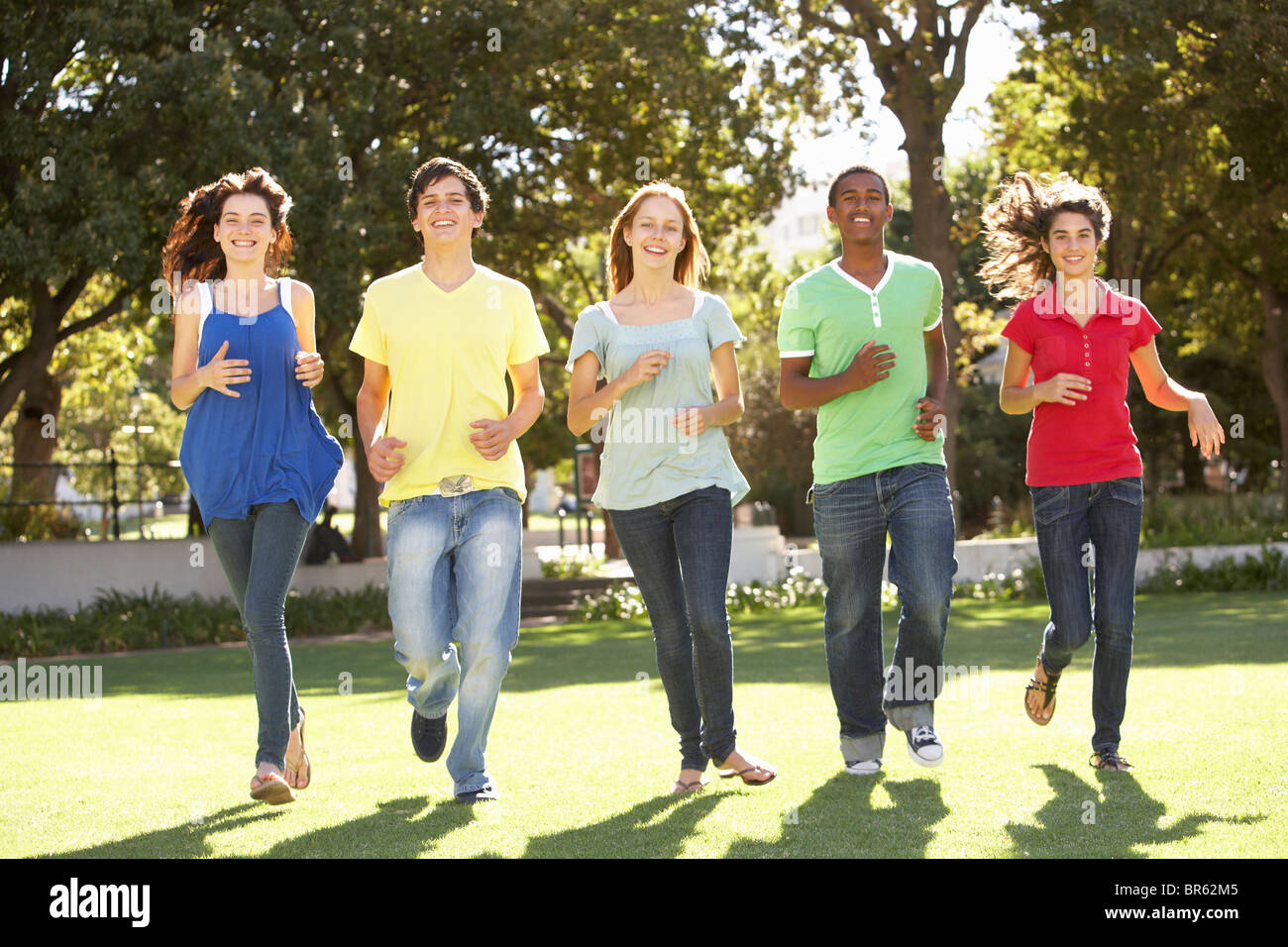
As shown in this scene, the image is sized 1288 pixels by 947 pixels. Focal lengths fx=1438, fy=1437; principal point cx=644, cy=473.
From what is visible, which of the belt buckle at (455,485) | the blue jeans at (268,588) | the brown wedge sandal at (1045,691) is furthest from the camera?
the brown wedge sandal at (1045,691)

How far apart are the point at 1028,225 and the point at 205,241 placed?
3.44 meters

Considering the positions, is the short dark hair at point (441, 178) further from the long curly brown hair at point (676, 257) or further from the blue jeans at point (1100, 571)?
the blue jeans at point (1100, 571)

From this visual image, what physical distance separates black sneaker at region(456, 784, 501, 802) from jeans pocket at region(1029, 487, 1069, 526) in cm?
237

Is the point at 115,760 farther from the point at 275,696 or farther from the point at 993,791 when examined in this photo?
the point at 993,791

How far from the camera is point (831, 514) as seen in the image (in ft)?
18.5

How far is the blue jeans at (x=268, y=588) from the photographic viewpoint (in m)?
5.21

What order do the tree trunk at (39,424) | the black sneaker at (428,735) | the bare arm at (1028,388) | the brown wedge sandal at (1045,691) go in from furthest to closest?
the tree trunk at (39,424), the brown wedge sandal at (1045,691), the black sneaker at (428,735), the bare arm at (1028,388)

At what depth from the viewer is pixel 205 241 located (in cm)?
577

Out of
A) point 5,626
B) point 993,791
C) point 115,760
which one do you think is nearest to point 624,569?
point 5,626

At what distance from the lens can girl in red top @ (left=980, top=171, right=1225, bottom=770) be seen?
18.6ft

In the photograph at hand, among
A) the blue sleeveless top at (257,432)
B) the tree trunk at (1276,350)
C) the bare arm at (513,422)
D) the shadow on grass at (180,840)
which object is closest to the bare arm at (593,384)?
the bare arm at (513,422)

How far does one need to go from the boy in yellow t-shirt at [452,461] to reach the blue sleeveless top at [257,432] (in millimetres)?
241

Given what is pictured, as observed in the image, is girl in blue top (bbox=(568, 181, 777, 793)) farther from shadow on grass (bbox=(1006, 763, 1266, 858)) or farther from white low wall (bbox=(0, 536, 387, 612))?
white low wall (bbox=(0, 536, 387, 612))

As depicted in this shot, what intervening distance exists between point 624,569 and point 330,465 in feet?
63.5
